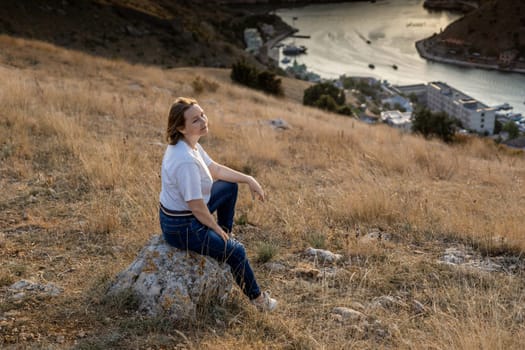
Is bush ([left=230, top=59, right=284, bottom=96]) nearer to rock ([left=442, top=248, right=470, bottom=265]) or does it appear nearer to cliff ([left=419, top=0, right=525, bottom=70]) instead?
rock ([left=442, top=248, right=470, bottom=265])

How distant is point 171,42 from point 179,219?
35426 mm

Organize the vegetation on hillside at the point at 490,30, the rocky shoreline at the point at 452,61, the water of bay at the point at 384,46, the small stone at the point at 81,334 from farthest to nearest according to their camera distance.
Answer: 1. the vegetation on hillside at the point at 490,30
2. the rocky shoreline at the point at 452,61
3. the water of bay at the point at 384,46
4. the small stone at the point at 81,334

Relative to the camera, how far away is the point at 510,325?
10.8 ft

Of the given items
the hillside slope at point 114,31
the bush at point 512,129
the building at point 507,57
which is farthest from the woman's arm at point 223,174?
the building at point 507,57

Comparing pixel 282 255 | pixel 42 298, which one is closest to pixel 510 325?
pixel 282 255

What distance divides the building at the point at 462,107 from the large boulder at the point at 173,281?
45.0 meters

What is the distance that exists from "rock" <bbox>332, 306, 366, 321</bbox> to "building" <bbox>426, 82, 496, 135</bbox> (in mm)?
44656

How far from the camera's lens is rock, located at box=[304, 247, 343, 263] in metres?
4.36

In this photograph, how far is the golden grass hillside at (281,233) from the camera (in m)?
3.19

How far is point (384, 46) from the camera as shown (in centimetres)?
6900

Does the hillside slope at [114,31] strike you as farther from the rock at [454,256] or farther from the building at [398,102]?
the rock at [454,256]

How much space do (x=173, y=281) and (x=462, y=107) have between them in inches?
1901

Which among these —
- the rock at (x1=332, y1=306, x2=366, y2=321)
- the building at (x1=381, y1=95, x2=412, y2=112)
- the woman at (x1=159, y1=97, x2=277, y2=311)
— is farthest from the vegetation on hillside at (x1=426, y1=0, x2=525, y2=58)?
the woman at (x1=159, y1=97, x2=277, y2=311)

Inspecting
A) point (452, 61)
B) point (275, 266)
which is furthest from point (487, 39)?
point (275, 266)
